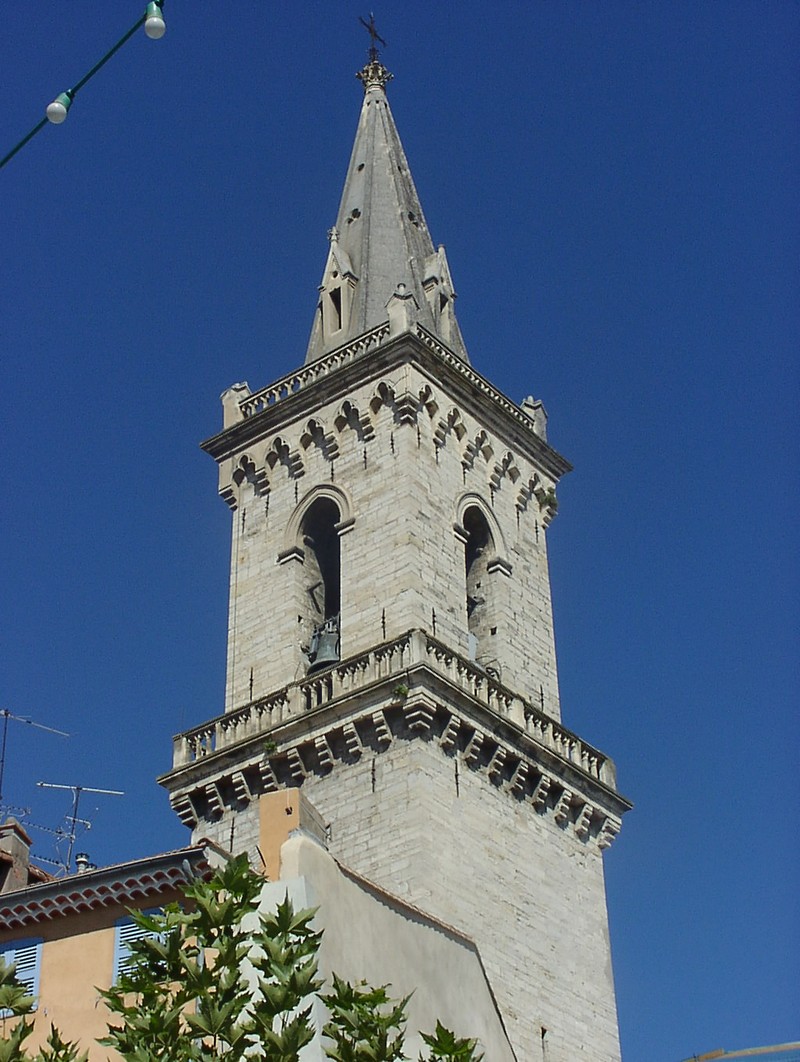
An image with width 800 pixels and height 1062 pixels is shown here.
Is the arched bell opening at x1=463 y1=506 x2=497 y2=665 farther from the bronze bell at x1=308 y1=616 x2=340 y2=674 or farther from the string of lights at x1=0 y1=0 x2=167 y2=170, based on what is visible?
the string of lights at x1=0 y1=0 x2=167 y2=170

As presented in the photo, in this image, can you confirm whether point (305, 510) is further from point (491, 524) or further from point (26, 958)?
point (26, 958)

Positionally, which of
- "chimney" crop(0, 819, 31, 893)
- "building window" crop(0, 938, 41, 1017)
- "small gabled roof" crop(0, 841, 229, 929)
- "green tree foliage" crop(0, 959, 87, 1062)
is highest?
"chimney" crop(0, 819, 31, 893)

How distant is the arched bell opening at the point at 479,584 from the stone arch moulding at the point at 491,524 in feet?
0.22

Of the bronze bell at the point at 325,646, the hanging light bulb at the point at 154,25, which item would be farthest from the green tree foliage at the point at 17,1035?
the bronze bell at the point at 325,646

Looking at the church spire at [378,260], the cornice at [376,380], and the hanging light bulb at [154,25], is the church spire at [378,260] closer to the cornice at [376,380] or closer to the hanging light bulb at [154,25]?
the cornice at [376,380]

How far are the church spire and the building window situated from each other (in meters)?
17.0

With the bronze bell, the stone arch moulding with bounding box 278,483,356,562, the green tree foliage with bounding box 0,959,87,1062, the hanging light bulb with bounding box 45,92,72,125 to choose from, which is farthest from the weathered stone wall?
the hanging light bulb with bounding box 45,92,72,125

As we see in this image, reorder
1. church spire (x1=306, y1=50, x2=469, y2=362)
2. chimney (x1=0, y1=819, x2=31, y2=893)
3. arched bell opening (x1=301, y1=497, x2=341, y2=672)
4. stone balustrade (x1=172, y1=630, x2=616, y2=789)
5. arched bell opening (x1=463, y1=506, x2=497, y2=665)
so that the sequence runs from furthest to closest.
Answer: church spire (x1=306, y1=50, x2=469, y2=362), arched bell opening (x1=301, y1=497, x2=341, y2=672), arched bell opening (x1=463, y1=506, x2=497, y2=665), stone balustrade (x1=172, y1=630, x2=616, y2=789), chimney (x1=0, y1=819, x2=31, y2=893)

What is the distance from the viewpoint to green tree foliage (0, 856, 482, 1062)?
47.5 feet

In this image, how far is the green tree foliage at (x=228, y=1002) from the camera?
14.5 m

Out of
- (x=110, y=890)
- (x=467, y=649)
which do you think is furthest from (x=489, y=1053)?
(x=467, y=649)

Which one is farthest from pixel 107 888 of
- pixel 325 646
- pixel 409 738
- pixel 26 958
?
pixel 325 646

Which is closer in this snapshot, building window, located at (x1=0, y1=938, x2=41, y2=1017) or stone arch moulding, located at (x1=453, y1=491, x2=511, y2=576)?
building window, located at (x1=0, y1=938, x2=41, y2=1017)

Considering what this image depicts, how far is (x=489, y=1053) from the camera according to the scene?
21.3 m
